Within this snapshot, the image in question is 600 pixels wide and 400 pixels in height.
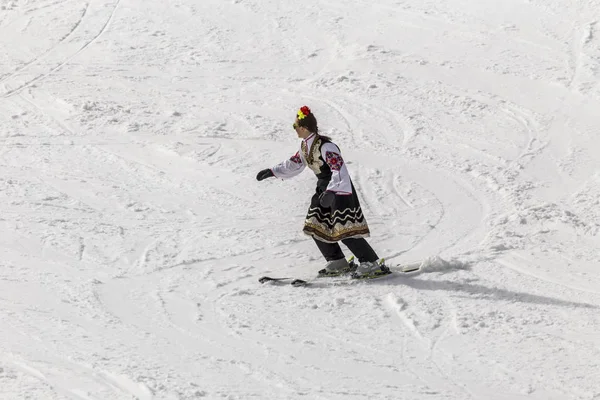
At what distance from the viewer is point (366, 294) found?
7.06 meters

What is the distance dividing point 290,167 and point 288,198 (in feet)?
6.67

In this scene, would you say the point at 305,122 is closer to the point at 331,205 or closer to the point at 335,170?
the point at 335,170

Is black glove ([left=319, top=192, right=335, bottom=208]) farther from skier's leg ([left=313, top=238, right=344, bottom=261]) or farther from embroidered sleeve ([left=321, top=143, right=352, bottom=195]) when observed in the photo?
skier's leg ([left=313, top=238, right=344, bottom=261])

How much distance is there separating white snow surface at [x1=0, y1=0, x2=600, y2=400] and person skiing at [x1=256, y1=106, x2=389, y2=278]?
23 cm

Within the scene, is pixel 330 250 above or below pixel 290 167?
below

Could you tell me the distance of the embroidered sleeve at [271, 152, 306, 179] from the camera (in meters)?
7.47

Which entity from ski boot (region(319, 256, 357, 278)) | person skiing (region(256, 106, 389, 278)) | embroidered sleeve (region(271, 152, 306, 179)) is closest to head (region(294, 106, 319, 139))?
person skiing (region(256, 106, 389, 278))

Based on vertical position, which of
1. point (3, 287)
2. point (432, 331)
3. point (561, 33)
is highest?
point (561, 33)

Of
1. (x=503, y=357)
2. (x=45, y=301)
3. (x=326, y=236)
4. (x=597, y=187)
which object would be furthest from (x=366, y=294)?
(x=597, y=187)

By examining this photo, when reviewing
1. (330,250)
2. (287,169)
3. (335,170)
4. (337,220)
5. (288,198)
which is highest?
(335,170)

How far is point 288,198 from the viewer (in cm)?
952

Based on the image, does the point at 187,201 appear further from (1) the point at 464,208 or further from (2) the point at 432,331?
(2) the point at 432,331

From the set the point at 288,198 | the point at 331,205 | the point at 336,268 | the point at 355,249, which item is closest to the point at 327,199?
the point at 331,205

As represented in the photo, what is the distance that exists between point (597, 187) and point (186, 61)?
23.0 ft
